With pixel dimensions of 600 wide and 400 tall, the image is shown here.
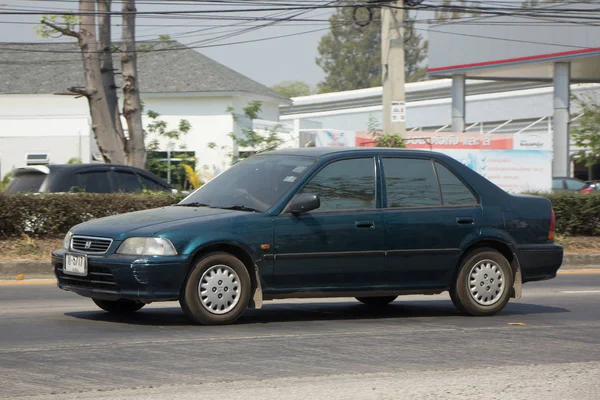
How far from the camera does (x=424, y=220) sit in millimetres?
9453

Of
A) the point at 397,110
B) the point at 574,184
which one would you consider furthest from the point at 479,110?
the point at 397,110

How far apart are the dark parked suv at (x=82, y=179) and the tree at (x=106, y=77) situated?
15.4ft

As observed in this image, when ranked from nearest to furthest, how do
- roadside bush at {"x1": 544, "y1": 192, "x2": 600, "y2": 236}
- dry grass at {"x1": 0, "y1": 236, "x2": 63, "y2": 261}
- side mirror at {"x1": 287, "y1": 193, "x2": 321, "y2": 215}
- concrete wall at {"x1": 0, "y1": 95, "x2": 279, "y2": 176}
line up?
side mirror at {"x1": 287, "y1": 193, "x2": 321, "y2": 215}
dry grass at {"x1": 0, "y1": 236, "x2": 63, "y2": 261}
roadside bush at {"x1": 544, "y1": 192, "x2": 600, "y2": 236}
concrete wall at {"x1": 0, "y1": 95, "x2": 279, "y2": 176}

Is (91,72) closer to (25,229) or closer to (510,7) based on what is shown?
(25,229)

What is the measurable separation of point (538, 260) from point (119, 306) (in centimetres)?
410

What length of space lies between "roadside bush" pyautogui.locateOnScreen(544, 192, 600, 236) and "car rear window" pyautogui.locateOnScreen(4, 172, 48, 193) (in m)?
9.12

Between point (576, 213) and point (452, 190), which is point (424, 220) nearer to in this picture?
point (452, 190)

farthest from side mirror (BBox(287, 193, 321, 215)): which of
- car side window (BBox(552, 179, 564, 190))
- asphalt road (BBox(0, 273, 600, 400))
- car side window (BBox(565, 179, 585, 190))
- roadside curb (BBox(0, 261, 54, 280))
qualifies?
car side window (BBox(565, 179, 585, 190))

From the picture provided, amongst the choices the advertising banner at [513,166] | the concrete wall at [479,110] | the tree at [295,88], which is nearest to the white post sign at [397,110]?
the advertising banner at [513,166]

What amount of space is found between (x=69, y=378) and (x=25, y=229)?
9.20 m

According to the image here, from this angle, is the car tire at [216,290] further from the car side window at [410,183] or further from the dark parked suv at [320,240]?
the car side window at [410,183]

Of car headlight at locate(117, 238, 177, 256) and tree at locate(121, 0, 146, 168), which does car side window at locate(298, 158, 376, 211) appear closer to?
car headlight at locate(117, 238, 177, 256)

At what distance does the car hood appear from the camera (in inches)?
331


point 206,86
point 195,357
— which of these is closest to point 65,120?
point 206,86
